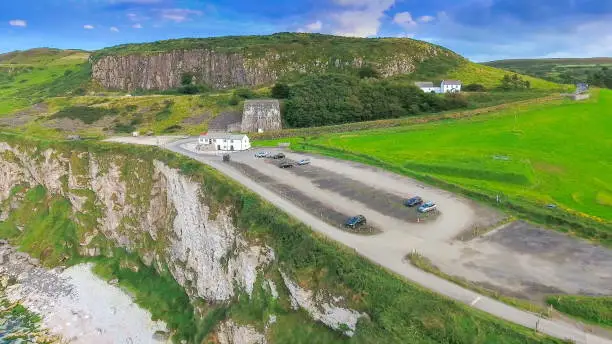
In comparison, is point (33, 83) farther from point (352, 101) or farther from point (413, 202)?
point (413, 202)

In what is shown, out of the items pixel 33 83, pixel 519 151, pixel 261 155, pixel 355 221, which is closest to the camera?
pixel 355 221

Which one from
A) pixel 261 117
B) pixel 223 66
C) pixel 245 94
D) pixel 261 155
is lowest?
pixel 261 155

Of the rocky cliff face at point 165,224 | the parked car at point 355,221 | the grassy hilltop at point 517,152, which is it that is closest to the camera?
the rocky cliff face at point 165,224

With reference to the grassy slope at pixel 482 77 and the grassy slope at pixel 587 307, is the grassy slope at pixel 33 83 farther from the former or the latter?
the grassy slope at pixel 587 307

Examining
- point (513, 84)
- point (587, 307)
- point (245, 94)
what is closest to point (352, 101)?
point (245, 94)

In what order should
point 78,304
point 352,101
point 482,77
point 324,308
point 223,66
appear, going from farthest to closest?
point 223,66 < point 482,77 < point 352,101 < point 78,304 < point 324,308

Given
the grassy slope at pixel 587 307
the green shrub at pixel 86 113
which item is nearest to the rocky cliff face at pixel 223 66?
the green shrub at pixel 86 113

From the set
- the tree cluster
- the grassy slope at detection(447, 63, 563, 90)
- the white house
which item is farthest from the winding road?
the grassy slope at detection(447, 63, 563, 90)
